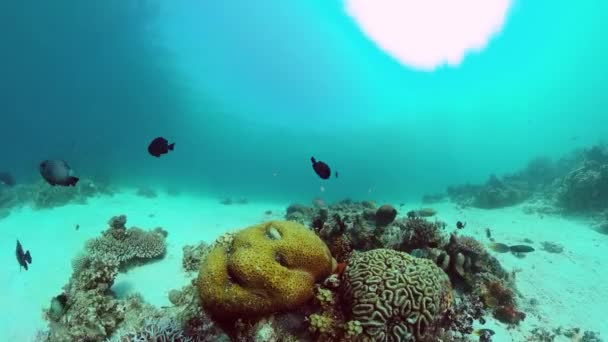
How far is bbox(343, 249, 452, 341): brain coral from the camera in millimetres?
4094

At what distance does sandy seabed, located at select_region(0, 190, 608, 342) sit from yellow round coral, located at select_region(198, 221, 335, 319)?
3274 millimetres

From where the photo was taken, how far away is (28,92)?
2397 inches

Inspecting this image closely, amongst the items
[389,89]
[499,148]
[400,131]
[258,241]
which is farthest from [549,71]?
[258,241]

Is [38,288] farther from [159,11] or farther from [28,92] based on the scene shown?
[28,92]

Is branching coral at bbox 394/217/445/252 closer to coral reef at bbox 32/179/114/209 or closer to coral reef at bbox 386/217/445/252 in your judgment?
coral reef at bbox 386/217/445/252

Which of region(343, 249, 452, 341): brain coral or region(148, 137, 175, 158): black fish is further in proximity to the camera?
region(148, 137, 175, 158): black fish

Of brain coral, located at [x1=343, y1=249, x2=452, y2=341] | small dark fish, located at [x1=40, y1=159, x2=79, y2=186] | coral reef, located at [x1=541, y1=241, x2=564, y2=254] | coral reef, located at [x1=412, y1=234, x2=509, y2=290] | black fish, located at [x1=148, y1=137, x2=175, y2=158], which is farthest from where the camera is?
coral reef, located at [x1=541, y1=241, x2=564, y2=254]

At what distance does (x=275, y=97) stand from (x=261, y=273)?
100m

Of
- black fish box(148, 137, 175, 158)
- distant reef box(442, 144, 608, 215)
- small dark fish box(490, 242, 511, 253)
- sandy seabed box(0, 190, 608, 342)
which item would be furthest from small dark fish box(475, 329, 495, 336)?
distant reef box(442, 144, 608, 215)

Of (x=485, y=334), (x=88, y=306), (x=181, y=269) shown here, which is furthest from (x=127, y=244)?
(x=485, y=334)

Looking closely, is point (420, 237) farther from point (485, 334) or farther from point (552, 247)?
point (552, 247)

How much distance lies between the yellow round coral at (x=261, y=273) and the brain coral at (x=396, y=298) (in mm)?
688

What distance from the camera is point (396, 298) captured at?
4.21 meters

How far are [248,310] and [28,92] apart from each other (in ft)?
268
